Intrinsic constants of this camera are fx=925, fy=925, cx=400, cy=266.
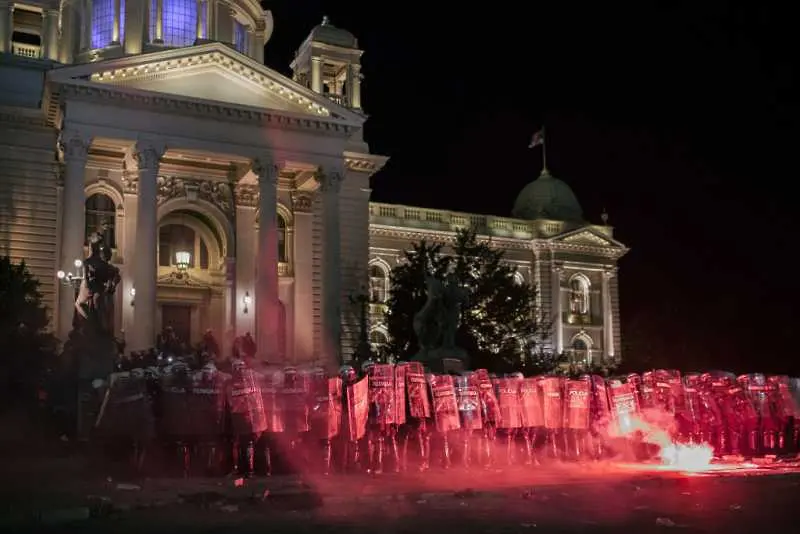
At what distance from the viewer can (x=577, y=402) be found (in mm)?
17969

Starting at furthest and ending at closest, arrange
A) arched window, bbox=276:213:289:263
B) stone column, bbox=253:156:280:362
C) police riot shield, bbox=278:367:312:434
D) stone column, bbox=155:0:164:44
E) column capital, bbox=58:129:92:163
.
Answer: stone column, bbox=155:0:164:44 < arched window, bbox=276:213:289:263 < stone column, bbox=253:156:280:362 < column capital, bbox=58:129:92:163 < police riot shield, bbox=278:367:312:434

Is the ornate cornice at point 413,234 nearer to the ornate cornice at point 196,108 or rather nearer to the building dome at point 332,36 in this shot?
the building dome at point 332,36

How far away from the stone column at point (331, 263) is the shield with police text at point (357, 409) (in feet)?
62.9

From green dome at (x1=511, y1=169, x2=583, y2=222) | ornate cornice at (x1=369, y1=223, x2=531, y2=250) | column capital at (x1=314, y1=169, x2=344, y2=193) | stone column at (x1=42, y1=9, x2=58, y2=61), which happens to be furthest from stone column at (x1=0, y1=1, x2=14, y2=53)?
green dome at (x1=511, y1=169, x2=583, y2=222)

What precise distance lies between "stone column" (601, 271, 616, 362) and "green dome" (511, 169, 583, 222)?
A: 4.89 m

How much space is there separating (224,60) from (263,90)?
6.25 feet

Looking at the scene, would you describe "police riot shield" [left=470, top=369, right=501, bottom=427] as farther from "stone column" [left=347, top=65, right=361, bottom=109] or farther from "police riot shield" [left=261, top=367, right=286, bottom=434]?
"stone column" [left=347, top=65, right=361, bottom=109]

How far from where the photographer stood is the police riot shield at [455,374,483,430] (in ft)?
55.1

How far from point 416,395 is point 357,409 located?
126 cm

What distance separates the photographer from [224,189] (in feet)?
128

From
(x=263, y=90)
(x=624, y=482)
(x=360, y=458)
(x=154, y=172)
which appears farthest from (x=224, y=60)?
(x=624, y=482)

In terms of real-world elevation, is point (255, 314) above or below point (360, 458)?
above

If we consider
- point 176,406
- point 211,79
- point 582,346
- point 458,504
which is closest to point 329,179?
point 211,79

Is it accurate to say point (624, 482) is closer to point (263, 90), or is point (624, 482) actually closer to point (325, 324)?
point (325, 324)
